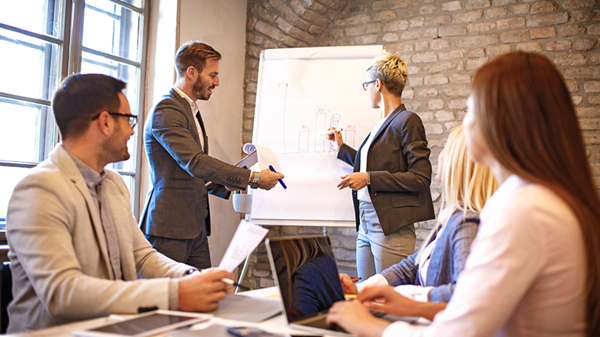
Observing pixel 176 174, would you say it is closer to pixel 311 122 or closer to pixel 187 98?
pixel 187 98

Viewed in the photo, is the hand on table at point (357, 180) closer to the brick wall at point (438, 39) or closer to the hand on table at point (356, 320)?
the hand on table at point (356, 320)

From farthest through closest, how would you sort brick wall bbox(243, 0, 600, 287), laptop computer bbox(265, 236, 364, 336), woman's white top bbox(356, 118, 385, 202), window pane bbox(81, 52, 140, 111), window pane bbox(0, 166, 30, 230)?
brick wall bbox(243, 0, 600, 287)
window pane bbox(81, 52, 140, 111)
window pane bbox(0, 166, 30, 230)
woman's white top bbox(356, 118, 385, 202)
laptop computer bbox(265, 236, 364, 336)

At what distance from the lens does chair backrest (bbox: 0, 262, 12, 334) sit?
1.19 metres

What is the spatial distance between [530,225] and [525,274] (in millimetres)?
78

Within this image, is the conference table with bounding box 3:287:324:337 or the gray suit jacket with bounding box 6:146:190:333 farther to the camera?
the gray suit jacket with bounding box 6:146:190:333

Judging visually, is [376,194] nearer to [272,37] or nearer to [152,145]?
[152,145]

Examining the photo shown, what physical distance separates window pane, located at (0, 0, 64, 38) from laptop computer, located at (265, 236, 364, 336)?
2.43 m

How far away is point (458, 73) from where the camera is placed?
3645mm

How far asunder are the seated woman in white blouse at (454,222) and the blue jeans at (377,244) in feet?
2.89

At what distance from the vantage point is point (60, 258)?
3.43 feet

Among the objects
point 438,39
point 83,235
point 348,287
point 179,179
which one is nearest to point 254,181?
point 179,179

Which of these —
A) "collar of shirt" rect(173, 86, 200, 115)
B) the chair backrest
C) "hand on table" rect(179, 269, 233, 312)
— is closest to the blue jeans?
"collar of shirt" rect(173, 86, 200, 115)

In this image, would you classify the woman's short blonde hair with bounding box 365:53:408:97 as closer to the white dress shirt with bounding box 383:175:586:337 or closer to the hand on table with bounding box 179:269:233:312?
the hand on table with bounding box 179:269:233:312

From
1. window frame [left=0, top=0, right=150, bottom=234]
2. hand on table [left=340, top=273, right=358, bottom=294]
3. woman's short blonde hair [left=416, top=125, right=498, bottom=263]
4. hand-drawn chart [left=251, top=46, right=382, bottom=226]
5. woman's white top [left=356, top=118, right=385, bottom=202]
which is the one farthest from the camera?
hand-drawn chart [left=251, top=46, right=382, bottom=226]
